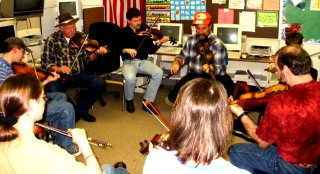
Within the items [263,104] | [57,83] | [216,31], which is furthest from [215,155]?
[216,31]

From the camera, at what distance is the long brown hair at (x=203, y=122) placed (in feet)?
4.25

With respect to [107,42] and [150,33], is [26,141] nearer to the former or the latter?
[107,42]

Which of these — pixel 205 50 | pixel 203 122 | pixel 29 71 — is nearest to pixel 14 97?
pixel 203 122

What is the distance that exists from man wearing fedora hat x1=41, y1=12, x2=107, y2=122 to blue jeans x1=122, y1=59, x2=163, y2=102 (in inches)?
14.7

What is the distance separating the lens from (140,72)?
4.71m

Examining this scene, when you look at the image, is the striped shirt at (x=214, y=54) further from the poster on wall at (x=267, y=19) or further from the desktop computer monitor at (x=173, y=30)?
the poster on wall at (x=267, y=19)

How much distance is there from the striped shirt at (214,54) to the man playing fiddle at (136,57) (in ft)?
2.15

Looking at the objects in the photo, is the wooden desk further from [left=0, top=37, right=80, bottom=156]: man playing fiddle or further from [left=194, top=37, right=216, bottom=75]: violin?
[left=0, top=37, right=80, bottom=156]: man playing fiddle

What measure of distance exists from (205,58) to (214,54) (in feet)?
0.34

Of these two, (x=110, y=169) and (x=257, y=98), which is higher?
(x=257, y=98)

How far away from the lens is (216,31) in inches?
193

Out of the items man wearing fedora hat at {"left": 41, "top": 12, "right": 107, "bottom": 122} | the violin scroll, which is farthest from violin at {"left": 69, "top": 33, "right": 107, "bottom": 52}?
the violin scroll

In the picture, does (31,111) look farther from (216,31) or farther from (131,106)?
(216,31)

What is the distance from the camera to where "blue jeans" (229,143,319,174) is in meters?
2.05
